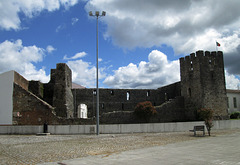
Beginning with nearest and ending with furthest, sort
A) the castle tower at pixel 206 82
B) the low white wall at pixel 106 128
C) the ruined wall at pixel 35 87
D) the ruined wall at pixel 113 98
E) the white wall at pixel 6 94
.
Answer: the low white wall at pixel 106 128
the white wall at pixel 6 94
the ruined wall at pixel 35 87
the castle tower at pixel 206 82
the ruined wall at pixel 113 98

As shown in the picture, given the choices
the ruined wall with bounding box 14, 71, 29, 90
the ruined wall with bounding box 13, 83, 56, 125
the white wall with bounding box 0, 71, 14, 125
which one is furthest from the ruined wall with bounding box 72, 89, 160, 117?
the white wall with bounding box 0, 71, 14, 125

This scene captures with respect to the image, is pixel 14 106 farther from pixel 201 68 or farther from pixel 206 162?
pixel 201 68

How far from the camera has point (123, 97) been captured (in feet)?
122

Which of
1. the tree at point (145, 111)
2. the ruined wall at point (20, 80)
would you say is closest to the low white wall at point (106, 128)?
the ruined wall at point (20, 80)

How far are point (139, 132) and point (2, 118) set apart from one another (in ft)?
50.0

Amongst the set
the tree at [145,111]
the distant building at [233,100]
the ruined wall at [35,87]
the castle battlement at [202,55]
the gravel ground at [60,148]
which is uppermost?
the castle battlement at [202,55]

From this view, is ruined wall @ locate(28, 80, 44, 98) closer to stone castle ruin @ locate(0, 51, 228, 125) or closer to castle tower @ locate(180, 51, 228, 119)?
stone castle ruin @ locate(0, 51, 228, 125)

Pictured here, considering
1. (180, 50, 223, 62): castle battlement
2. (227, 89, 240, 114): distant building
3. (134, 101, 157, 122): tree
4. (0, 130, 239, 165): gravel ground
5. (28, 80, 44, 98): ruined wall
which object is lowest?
(0, 130, 239, 165): gravel ground

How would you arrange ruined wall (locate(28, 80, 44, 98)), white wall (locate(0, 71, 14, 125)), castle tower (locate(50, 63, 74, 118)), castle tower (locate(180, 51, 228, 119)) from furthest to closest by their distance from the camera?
castle tower (locate(180, 51, 228, 119))
ruined wall (locate(28, 80, 44, 98))
castle tower (locate(50, 63, 74, 118))
white wall (locate(0, 71, 14, 125))

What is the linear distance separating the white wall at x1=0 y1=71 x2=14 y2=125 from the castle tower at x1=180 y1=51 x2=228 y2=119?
24.1 m

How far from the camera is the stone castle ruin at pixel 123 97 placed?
24.6 meters

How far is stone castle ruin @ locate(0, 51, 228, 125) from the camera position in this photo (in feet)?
80.8

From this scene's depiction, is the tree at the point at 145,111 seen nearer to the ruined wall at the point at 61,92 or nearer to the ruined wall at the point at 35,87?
the ruined wall at the point at 61,92

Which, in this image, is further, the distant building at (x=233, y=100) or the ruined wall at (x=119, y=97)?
the distant building at (x=233, y=100)
